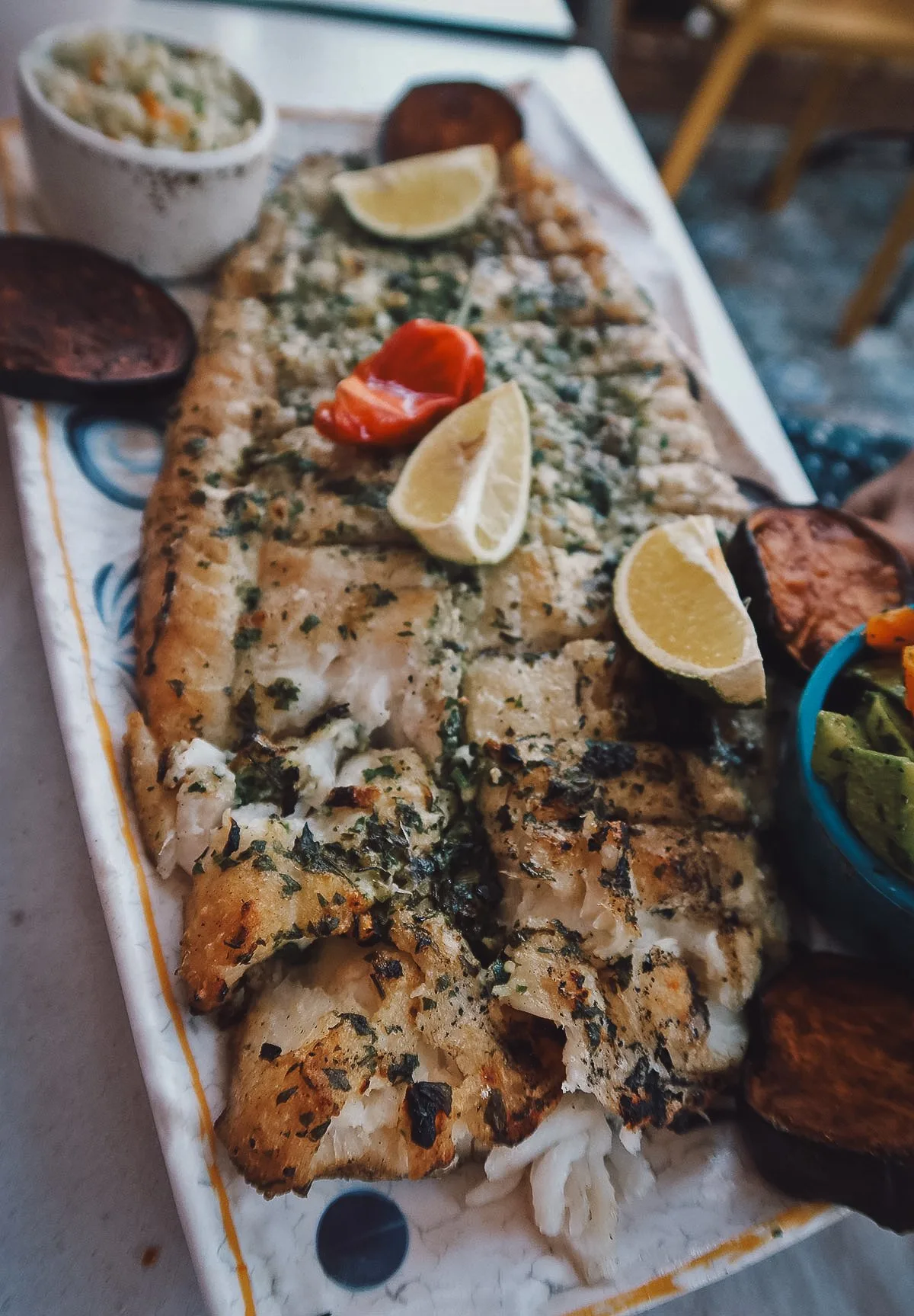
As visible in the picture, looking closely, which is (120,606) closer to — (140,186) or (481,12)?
(140,186)

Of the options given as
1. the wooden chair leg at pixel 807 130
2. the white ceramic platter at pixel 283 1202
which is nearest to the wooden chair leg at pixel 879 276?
the wooden chair leg at pixel 807 130

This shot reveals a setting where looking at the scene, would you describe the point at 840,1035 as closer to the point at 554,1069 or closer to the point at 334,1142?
the point at 554,1069

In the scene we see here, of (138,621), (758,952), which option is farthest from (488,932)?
(138,621)

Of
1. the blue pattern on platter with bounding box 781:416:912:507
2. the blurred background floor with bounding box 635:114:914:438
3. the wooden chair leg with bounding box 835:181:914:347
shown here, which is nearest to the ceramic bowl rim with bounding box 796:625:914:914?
the blue pattern on platter with bounding box 781:416:912:507

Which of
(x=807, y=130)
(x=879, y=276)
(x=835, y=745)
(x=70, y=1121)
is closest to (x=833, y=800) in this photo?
(x=835, y=745)

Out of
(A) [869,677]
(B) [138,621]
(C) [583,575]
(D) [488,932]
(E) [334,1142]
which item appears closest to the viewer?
(E) [334,1142]

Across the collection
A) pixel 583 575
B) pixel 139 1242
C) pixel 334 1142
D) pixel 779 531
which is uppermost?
pixel 779 531

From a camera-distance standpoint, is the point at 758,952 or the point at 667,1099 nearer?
the point at 667,1099
